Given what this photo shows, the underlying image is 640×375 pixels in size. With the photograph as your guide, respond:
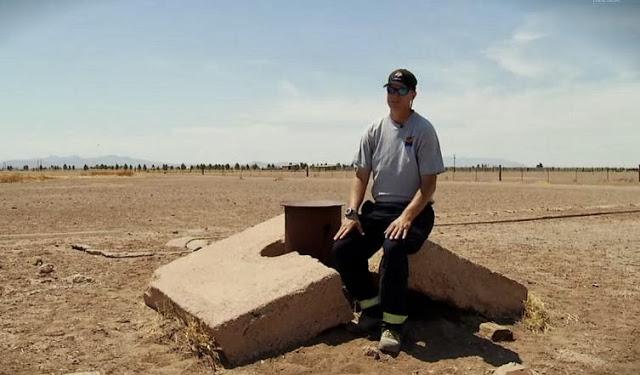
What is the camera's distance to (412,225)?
14.9 ft

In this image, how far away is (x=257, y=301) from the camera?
4531mm

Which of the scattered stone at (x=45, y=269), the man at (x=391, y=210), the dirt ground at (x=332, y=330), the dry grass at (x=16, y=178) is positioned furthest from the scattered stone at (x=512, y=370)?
the dry grass at (x=16, y=178)

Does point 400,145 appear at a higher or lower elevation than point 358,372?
higher

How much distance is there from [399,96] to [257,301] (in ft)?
6.22

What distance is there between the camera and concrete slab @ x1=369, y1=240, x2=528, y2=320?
5.21 metres

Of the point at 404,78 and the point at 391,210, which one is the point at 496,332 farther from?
the point at 404,78

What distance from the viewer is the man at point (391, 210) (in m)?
4.46

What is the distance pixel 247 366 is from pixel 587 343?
2763 mm

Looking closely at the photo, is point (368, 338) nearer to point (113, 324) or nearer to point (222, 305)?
point (222, 305)

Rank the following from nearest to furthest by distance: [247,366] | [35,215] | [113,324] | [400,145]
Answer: [247,366] < [400,145] < [113,324] < [35,215]

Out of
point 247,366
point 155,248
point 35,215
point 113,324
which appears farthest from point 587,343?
point 35,215

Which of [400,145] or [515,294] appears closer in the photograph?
[400,145]

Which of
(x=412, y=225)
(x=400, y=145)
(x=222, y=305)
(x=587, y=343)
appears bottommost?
(x=587, y=343)

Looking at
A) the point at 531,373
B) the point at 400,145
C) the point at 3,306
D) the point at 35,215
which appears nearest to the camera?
the point at 531,373
